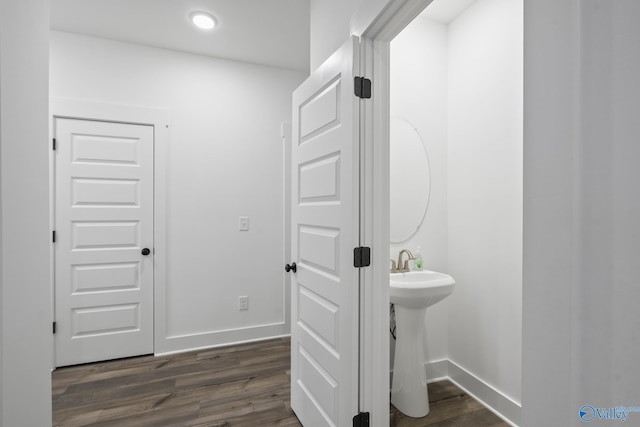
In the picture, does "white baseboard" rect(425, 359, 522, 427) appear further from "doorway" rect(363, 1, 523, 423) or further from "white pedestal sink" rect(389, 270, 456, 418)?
"white pedestal sink" rect(389, 270, 456, 418)

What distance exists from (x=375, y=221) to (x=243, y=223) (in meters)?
1.94

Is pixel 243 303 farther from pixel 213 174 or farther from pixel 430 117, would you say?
pixel 430 117

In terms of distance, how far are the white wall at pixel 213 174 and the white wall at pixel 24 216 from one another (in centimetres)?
175

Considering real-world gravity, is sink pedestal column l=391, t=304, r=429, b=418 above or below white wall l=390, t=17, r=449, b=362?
below

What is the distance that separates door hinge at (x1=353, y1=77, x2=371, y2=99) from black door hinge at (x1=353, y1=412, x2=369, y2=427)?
54.7 inches

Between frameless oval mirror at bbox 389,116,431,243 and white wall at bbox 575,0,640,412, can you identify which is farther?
frameless oval mirror at bbox 389,116,431,243

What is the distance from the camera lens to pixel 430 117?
2295mm

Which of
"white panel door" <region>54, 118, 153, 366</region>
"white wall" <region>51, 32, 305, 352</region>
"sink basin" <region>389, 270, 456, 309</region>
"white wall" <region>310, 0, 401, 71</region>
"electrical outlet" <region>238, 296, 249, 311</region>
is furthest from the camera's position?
"electrical outlet" <region>238, 296, 249, 311</region>

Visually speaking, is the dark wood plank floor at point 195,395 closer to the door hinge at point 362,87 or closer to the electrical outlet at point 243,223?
the electrical outlet at point 243,223

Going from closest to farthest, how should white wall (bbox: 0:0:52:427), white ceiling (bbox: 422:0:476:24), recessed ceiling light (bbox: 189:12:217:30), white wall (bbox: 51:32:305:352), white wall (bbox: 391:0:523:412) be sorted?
white wall (bbox: 0:0:52:427), white wall (bbox: 391:0:523:412), white ceiling (bbox: 422:0:476:24), recessed ceiling light (bbox: 189:12:217:30), white wall (bbox: 51:32:305:352)

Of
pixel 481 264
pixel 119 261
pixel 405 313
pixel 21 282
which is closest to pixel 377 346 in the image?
pixel 405 313

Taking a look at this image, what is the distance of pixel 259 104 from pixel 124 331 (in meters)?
2.38

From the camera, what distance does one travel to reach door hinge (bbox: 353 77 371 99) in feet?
4.40

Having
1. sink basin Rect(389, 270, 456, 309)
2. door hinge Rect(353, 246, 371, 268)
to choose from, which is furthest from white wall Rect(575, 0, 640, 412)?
sink basin Rect(389, 270, 456, 309)
